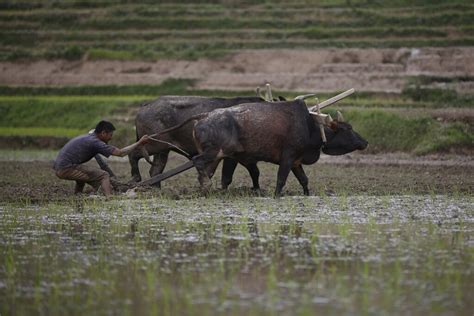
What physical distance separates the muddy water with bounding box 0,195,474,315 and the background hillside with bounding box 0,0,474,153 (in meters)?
9.19

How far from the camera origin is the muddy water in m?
8.59

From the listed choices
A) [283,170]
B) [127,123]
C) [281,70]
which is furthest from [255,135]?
[281,70]

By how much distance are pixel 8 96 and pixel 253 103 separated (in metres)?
18.8

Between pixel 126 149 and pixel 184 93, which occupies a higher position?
pixel 184 93

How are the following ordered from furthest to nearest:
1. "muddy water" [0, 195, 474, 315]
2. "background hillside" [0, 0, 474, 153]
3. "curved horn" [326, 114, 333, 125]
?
1. "background hillside" [0, 0, 474, 153]
2. "curved horn" [326, 114, 333, 125]
3. "muddy water" [0, 195, 474, 315]

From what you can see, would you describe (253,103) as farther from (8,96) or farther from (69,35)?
(69,35)

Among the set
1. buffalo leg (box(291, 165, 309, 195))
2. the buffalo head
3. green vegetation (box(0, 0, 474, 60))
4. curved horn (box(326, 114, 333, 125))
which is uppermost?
green vegetation (box(0, 0, 474, 60))

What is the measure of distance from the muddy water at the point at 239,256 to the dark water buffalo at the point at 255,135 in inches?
24.7

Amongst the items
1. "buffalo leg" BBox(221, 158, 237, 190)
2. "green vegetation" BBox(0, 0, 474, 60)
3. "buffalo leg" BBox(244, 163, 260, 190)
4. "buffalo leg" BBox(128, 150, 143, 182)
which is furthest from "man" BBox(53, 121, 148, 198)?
"green vegetation" BBox(0, 0, 474, 60)

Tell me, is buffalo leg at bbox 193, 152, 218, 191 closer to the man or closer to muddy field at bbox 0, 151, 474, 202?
muddy field at bbox 0, 151, 474, 202

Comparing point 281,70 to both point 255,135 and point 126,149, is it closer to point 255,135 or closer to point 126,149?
point 255,135

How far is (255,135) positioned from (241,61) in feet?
58.1

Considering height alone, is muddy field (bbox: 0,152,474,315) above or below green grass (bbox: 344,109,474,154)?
below

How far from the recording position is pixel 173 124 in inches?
647
